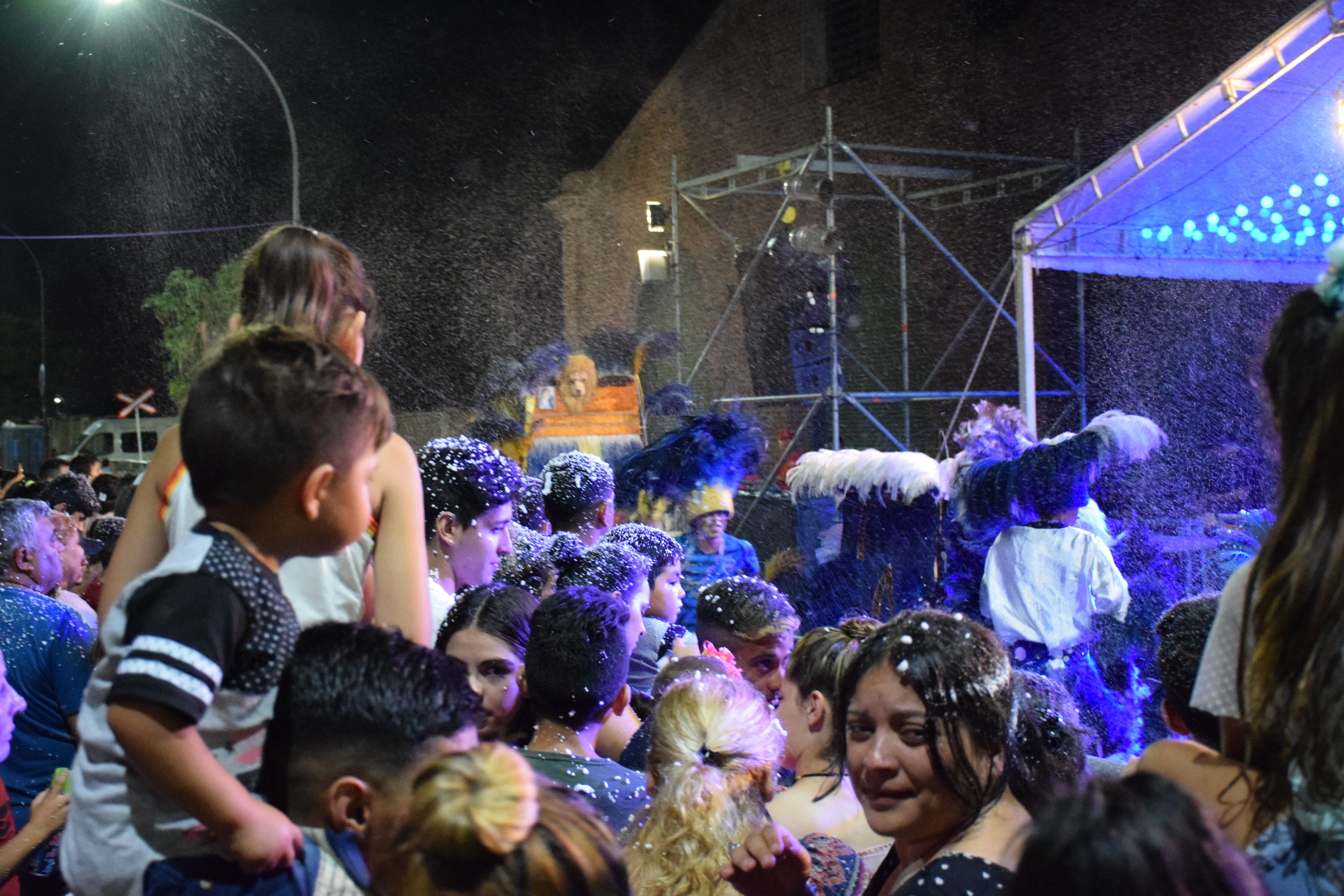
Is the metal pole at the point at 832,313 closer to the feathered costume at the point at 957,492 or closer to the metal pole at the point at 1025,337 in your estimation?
the feathered costume at the point at 957,492

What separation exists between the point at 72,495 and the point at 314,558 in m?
5.64

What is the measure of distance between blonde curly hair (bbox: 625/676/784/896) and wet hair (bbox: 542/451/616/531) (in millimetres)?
2319

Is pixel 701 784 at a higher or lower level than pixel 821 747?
higher

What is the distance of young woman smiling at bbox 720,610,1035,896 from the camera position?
1.67 metres

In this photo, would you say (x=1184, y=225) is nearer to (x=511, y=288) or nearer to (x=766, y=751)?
(x=766, y=751)

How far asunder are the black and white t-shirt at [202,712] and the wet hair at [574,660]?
113 centimetres

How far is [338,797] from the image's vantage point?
1.29 m

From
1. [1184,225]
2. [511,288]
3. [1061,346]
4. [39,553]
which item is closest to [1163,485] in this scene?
[1184,225]

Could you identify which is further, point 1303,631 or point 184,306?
point 184,306

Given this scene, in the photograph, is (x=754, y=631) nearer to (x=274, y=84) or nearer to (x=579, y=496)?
(x=579, y=496)

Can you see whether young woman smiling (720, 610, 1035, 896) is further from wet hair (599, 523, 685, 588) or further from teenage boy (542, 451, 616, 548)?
teenage boy (542, 451, 616, 548)

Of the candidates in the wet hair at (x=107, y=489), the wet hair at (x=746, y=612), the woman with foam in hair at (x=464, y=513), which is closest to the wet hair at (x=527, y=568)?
the woman with foam in hair at (x=464, y=513)

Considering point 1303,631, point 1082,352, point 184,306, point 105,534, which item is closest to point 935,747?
point 1303,631

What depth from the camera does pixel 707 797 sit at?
1967 mm
